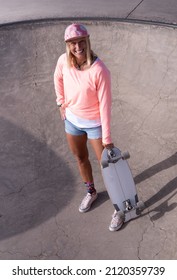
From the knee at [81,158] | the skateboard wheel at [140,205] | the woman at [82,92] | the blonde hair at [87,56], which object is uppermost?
the blonde hair at [87,56]

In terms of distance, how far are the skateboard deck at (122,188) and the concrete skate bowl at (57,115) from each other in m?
0.43

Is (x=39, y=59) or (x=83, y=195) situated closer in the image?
(x=83, y=195)

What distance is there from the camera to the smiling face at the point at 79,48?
3.51 metres

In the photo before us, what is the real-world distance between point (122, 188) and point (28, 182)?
1541 mm

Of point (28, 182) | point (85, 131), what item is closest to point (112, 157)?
point (85, 131)

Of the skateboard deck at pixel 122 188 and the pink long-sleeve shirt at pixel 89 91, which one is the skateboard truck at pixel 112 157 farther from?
the pink long-sleeve shirt at pixel 89 91

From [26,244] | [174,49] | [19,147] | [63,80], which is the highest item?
[63,80]

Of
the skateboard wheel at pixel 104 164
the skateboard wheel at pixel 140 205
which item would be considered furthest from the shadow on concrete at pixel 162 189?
the skateboard wheel at pixel 104 164

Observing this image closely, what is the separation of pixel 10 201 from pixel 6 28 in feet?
12.0

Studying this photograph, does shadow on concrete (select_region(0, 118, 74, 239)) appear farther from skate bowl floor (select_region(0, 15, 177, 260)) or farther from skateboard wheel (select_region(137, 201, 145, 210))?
skateboard wheel (select_region(137, 201, 145, 210))

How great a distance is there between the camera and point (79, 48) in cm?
353

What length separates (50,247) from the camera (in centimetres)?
449
